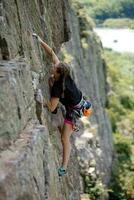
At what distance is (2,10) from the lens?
10.9 metres

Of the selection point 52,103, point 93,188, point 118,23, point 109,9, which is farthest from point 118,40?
point 52,103

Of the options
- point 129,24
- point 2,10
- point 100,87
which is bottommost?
point 129,24

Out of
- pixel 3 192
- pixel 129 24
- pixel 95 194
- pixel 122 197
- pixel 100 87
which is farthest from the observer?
pixel 129 24

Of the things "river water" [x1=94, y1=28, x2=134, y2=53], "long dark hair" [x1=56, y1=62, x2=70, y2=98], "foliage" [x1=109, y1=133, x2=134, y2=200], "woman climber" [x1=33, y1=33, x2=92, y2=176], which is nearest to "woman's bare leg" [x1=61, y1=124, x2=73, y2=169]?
"woman climber" [x1=33, y1=33, x2=92, y2=176]

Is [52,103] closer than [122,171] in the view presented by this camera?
Yes

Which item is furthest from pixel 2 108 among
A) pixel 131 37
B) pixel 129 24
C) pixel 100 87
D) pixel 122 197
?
pixel 129 24

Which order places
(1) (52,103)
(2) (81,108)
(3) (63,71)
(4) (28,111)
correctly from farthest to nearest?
(2) (81,108)
(1) (52,103)
(3) (63,71)
(4) (28,111)

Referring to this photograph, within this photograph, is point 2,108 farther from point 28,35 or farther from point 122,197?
point 122,197

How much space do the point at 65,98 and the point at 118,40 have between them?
112358 mm

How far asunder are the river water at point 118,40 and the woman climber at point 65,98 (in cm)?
10020

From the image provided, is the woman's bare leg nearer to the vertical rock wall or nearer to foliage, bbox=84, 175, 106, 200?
the vertical rock wall

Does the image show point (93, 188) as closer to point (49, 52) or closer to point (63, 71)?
point (49, 52)

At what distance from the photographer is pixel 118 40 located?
123750 mm

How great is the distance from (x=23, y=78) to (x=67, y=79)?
2462mm
